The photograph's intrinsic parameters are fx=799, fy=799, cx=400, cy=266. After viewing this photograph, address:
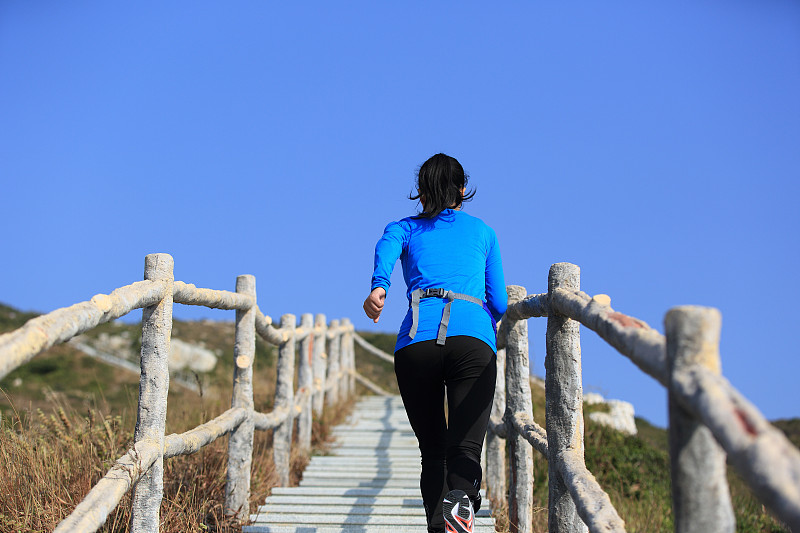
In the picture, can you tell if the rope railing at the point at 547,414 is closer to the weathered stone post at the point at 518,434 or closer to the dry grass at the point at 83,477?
the weathered stone post at the point at 518,434

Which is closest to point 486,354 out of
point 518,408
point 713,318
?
point 518,408

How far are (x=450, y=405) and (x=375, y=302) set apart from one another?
0.56m

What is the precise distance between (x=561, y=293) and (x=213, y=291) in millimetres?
2027

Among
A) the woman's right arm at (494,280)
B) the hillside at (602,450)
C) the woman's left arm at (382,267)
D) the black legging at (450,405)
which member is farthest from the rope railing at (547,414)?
the woman's left arm at (382,267)

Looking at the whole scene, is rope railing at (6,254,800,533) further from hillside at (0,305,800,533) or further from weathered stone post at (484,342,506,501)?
hillside at (0,305,800,533)

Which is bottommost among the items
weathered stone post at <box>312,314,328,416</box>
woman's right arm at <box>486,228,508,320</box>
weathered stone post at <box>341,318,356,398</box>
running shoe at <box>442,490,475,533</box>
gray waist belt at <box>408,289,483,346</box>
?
running shoe at <box>442,490,475,533</box>

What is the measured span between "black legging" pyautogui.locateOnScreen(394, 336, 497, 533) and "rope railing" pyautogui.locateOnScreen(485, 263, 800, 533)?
0.31 m

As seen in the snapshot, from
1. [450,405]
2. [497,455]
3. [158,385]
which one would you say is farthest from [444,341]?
[497,455]

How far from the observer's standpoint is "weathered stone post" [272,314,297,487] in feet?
20.1

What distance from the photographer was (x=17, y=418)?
467 centimetres

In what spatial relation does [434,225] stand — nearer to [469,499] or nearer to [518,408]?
[469,499]

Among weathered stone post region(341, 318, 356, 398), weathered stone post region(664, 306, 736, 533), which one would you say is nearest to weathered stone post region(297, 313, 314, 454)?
weathered stone post region(341, 318, 356, 398)

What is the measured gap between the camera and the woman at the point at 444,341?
11.2 feet

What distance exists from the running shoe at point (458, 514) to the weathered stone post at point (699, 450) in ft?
4.93
